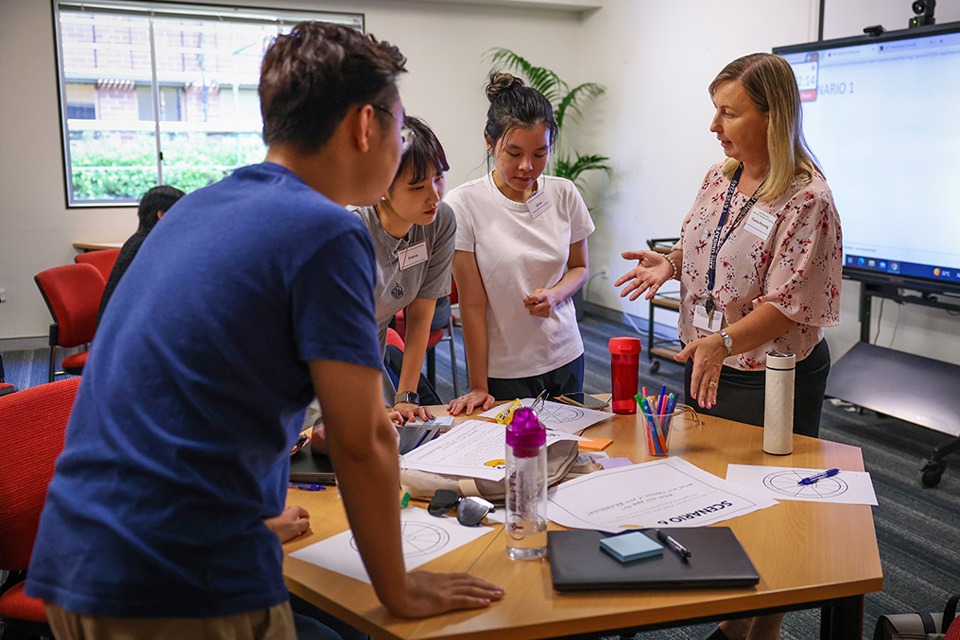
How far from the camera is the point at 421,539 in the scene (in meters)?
1.40

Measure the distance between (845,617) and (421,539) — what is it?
0.68 meters

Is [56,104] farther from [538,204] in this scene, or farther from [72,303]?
[538,204]

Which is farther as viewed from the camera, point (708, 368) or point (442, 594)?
point (708, 368)

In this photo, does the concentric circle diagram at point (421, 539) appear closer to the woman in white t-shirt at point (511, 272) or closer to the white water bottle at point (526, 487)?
the white water bottle at point (526, 487)

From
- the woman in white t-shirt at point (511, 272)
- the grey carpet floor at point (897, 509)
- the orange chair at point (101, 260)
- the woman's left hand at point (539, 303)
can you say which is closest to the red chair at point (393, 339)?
the woman in white t-shirt at point (511, 272)

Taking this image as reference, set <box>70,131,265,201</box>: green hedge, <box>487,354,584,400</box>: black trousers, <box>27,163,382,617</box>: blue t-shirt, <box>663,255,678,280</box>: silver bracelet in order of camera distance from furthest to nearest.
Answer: <box>70,131,265,201</box>: green hedge < <box>487,354,584,400</box>: black trousers < <box>663,255,678,280</box>: silver bracelet < <box>27,163,382,617</box>: blue t-shirt

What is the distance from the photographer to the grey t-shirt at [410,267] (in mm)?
2076

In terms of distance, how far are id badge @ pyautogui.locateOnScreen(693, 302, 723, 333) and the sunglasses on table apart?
0.88m

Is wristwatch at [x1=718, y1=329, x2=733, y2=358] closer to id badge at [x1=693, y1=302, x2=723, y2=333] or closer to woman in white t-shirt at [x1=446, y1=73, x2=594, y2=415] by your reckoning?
id badge at [x1=693, y1=302, x2=723, y2=333]

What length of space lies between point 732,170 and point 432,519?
4.13 ft

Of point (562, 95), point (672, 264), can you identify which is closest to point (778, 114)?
point (672, 264)

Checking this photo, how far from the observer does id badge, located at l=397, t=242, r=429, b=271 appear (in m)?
2.10

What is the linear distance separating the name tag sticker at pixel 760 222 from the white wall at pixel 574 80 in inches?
115

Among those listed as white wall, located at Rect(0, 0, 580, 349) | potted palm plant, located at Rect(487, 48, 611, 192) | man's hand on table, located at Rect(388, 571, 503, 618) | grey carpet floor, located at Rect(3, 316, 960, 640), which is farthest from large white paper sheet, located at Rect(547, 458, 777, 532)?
potted palm plant, located at Rect(487, 48, 611, 192)
